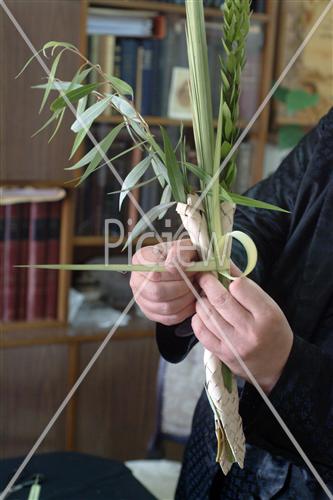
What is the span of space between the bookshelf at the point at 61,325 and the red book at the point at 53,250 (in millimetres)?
16

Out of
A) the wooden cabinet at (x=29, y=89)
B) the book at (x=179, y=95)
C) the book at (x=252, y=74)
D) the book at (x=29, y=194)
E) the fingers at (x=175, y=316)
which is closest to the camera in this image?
the fingers at (x=175, y=316)

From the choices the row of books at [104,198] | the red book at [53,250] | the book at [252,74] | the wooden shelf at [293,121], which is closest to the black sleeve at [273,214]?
the red book at [53,250]

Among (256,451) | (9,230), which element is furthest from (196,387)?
(256,451)

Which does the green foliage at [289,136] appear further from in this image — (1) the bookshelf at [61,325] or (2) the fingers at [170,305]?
(2) the fingers at [170,305]

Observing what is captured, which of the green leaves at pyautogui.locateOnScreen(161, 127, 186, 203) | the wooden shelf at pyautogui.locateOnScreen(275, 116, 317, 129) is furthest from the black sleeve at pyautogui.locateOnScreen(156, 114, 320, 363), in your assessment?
the wooden shelf at pyautogui.locateOnScreen(275, 116, 317, 129)

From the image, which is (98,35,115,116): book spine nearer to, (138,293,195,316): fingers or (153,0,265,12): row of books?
(153,0,265,12): row of books

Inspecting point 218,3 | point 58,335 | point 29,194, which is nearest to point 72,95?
point 29,194

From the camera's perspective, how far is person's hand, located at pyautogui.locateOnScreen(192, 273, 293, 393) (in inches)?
28.3

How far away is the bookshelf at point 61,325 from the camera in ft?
6.14

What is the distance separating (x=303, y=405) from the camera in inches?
32.7

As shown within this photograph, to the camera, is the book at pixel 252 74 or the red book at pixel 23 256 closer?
the red book at pixel 23 256

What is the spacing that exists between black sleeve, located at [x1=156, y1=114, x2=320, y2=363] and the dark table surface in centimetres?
46

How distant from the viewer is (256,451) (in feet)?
3.21

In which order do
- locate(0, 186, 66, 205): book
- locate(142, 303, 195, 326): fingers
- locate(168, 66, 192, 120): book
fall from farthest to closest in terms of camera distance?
locate(168, 66, 192, 120): book → locate(0, 186, 66, 205): book → locate(142, 303, 195, 326): fingers
